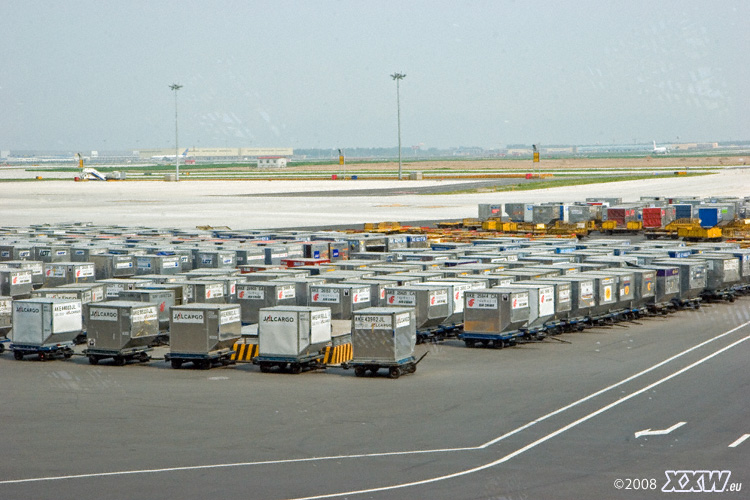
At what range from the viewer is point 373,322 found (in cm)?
2177

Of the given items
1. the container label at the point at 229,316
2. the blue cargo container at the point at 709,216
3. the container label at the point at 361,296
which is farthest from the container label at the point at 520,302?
the blue cargo container at the point at 709,216

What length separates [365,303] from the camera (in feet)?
87.7

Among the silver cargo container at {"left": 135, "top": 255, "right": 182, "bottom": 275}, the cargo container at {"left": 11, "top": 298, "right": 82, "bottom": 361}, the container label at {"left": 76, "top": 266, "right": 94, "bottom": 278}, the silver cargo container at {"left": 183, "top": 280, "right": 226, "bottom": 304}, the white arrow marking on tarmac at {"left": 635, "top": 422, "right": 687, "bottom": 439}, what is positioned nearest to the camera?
the white arrow marking on tarmac at {"left": 635, "top": 422, "right": 687, "bottom": 439}

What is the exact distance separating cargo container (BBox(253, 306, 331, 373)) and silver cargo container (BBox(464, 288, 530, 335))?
452 centimetres

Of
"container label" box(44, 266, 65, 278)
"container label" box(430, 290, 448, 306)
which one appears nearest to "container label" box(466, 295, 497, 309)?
"container label" box(430, 290, 448, 306)

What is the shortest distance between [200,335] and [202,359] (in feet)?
1.92

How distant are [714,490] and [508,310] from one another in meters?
12.1

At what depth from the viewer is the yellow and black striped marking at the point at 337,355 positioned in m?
23.0

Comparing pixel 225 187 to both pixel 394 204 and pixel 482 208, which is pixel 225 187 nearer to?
pixel 394 204

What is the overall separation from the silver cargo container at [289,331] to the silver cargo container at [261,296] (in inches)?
142

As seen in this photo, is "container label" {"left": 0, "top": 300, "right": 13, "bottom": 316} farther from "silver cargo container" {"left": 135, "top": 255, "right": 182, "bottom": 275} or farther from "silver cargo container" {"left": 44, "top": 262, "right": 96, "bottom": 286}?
"silver cargo container" {"left": 135, "top": 255, "right": 182, "bottom": 275}

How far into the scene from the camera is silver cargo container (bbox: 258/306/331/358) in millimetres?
22250

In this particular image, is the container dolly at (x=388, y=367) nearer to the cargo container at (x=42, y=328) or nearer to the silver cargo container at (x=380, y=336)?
the silver cargo container at (x=380, y=336)

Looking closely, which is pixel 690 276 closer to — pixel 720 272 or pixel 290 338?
pixel 720 272
